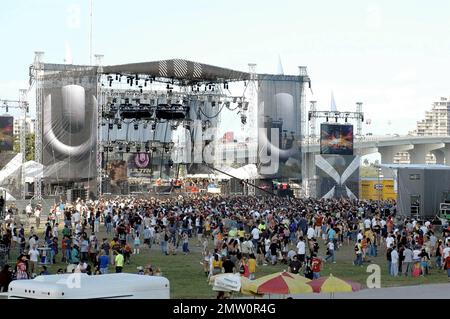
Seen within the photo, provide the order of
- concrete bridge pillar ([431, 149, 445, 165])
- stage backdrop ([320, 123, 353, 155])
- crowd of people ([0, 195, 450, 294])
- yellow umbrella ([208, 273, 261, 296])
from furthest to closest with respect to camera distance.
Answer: concrete bridge pillar ([431, 149, 445, 165]), stage backdrop ([320, 123, 353, 155]), crowd of people ([0, 195, 450, 294]), yellow umbrella ([208, 273, 261, 296])

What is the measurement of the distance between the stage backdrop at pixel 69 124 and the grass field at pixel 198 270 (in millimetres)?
25895

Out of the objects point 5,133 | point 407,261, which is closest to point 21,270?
point 407,261

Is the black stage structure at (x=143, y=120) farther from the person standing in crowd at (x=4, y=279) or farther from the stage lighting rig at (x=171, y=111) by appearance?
Answer: the person standing in crowd at (x=4, y=279)

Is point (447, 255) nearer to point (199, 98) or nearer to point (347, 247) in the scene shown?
point (347, 247)

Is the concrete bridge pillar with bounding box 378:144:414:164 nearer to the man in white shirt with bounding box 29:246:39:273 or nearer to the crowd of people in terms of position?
the crowd of people

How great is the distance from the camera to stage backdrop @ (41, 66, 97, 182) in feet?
189

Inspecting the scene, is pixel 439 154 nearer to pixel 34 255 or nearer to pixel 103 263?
pixel 34 255

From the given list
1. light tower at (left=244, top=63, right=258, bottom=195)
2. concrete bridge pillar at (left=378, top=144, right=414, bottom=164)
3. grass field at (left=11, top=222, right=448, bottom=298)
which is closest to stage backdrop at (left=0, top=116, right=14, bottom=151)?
light tower at (left=244, top=63, right=258, bottom=195)

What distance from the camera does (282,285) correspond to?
15.8 m

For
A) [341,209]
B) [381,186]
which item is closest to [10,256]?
[341,209]

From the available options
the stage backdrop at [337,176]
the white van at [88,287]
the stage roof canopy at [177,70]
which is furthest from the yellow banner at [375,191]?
the white van at [88,287]

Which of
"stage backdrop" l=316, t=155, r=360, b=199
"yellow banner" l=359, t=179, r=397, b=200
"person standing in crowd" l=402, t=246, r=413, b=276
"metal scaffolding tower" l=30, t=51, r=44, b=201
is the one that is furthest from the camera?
"yellow banner" l=359, t=179, r=397, b=200

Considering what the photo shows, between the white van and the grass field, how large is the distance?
24.0ft
